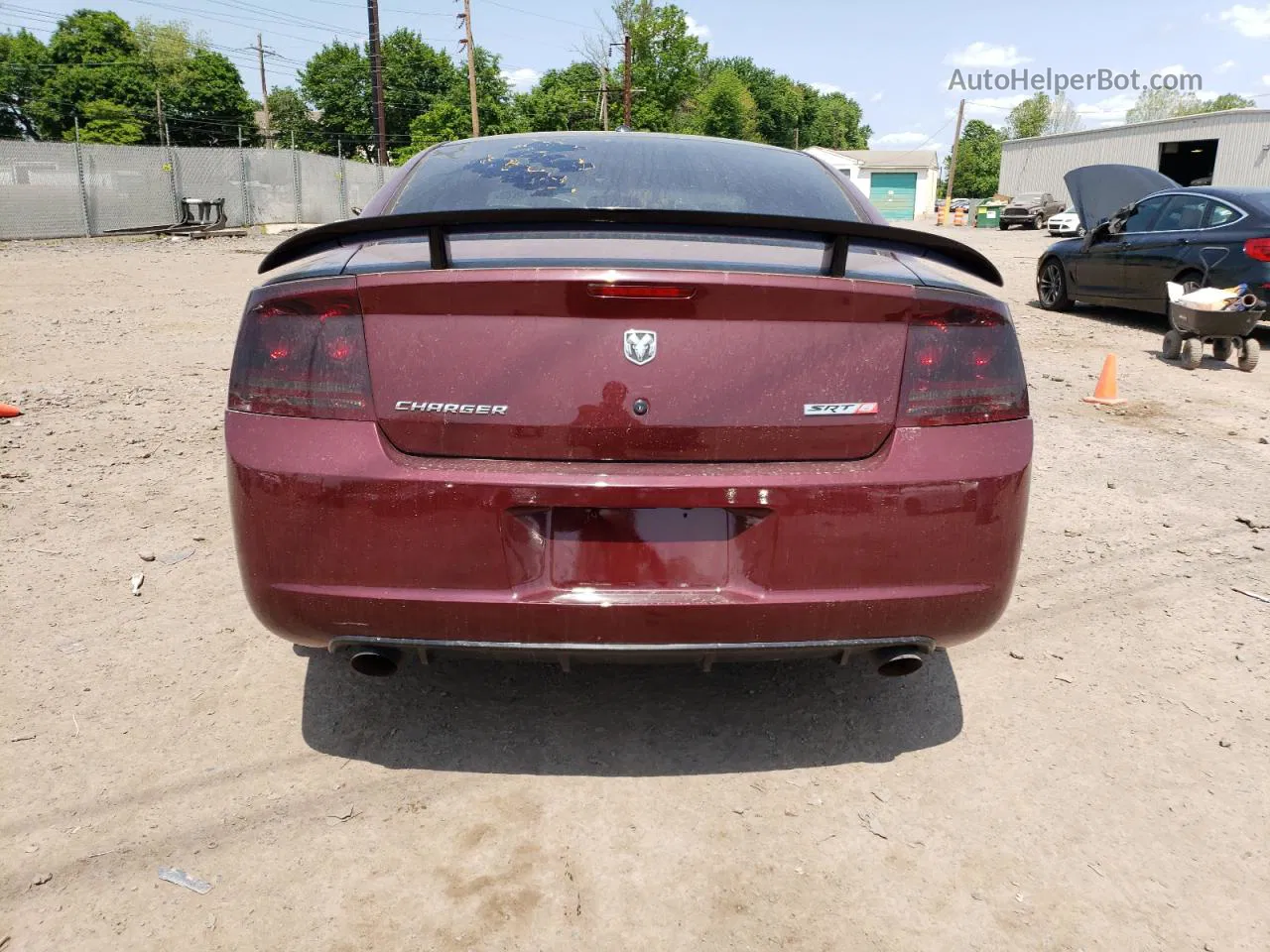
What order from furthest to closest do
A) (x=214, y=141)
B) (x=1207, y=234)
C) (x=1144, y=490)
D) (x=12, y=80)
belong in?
(x=214, y=141) < (x=12, y=80) < (x=1207, y=234) < (x=1144, y=490)

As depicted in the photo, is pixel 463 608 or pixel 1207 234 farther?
pixel 1207 234

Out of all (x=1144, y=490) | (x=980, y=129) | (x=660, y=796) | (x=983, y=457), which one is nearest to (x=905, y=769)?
(x=660, y=796)

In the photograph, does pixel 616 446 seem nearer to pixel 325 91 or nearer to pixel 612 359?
pixel 612 359

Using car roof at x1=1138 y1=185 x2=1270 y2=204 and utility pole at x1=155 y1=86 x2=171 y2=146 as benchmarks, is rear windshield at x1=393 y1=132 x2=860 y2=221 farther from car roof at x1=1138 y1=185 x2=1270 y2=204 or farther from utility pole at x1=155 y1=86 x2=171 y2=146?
utility pole at x1=155 y1=86 x2=171 y2=146

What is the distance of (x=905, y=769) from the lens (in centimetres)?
262

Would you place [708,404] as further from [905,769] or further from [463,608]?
[905,769]

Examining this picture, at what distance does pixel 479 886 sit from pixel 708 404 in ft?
3.88

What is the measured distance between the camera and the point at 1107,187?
11.0 metres

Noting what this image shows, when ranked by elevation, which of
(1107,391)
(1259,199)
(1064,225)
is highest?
(1064,225)

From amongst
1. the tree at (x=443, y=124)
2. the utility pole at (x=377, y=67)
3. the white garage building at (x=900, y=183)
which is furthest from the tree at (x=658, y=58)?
the utility pole at (x=377, y=67)

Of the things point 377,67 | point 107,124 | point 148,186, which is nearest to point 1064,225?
point 377,67

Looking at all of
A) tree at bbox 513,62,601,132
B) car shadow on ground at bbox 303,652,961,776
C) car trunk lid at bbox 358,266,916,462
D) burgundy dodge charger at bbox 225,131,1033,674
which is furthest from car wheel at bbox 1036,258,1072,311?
tree at bbox 513,62,601,132

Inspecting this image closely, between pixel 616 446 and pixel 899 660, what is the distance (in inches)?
35.6

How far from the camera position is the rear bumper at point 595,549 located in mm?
2146
